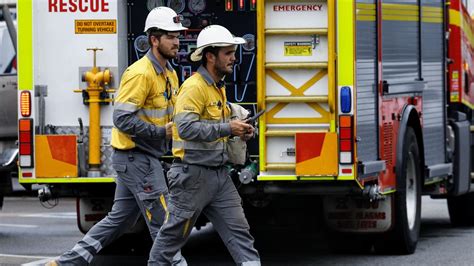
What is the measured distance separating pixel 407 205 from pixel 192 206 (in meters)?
4.37

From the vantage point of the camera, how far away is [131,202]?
1009 centimetres

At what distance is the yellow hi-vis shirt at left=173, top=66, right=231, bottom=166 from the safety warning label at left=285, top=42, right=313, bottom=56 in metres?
2.23

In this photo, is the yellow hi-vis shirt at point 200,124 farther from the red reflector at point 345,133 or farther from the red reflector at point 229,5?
the red reflector at point 229,5

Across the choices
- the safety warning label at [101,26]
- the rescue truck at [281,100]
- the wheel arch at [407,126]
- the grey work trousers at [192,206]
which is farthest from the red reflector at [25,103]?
the wheel arch at [407,126]

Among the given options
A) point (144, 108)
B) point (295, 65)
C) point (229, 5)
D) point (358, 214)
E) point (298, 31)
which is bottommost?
point (358, 214)

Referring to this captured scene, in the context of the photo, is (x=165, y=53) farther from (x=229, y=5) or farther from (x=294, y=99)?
(x=229, y=5)

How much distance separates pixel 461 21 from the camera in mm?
15039

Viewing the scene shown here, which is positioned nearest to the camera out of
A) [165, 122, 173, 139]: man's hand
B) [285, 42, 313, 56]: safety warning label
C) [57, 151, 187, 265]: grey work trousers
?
[165, 122, 173, 139]: man's hand

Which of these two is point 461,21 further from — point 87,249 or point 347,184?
point 87,249

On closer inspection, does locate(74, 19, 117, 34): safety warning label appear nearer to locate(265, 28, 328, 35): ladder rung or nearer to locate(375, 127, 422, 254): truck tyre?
locate(265, 28, 328, 35): ladder rung

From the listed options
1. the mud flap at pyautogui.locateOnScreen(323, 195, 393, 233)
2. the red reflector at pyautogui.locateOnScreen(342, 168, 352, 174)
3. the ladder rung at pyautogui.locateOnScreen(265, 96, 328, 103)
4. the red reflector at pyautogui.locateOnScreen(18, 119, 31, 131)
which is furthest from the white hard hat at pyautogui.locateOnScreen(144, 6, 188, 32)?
the mud flap at pyautogui.locateOnScreen(323, 195, 393, 233)

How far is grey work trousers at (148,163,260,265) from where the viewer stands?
9102 millimetres

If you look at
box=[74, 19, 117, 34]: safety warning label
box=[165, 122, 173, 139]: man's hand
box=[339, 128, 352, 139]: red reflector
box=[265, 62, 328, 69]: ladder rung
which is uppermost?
box=[74, 19, 117, 34]: safety warning label

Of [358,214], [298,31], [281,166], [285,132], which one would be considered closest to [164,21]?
[298,31]
